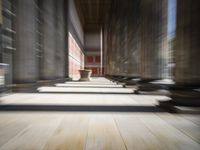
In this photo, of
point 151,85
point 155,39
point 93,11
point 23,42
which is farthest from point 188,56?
point 93,11

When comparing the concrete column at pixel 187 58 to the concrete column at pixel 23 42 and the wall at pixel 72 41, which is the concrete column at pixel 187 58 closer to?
the concrete column at pixel 23 42

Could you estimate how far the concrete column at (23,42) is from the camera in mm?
6297

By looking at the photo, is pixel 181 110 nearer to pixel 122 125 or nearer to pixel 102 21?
pixel 122 125

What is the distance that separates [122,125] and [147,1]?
221 inches

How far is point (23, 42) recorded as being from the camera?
21.0 feet

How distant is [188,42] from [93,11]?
110 feet

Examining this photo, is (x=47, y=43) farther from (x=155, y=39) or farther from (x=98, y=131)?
(x=98, y=131)

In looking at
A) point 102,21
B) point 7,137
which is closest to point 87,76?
point 7,137

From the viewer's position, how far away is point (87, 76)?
1747 cm

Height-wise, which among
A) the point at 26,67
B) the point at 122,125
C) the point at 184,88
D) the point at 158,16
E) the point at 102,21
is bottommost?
the point at 122,125

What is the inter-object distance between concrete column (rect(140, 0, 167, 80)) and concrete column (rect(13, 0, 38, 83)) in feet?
13.1

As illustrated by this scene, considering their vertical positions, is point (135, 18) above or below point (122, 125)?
above

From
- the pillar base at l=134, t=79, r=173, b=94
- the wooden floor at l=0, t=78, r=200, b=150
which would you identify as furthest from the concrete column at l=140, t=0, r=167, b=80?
the wooden floor at l=0, t=78, r=200, b=150

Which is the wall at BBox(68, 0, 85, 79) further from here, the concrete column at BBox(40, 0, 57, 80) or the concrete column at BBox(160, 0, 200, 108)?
the concrete column at BBox(160, 0, 200, 108)
